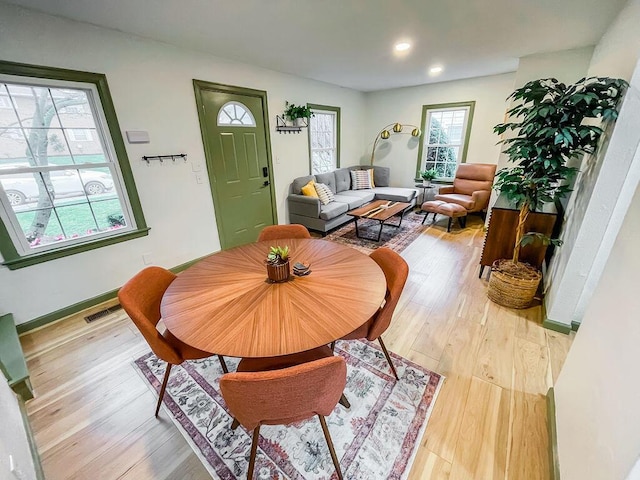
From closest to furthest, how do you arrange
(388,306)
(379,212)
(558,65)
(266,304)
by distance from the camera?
(266,304) < (388,306) < (558,65) < (379,212)

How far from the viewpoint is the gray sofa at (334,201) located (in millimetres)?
3969

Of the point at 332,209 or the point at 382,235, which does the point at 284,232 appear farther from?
the point at 382,235

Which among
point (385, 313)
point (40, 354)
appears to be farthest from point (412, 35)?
point (40, 354)

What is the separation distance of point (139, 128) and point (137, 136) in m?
0.09

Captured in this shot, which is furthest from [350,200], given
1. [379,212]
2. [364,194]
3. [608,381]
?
[608,381]

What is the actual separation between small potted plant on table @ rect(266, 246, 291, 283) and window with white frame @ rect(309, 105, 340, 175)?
3.48 m

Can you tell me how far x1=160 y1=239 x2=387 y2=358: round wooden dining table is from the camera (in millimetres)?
1012

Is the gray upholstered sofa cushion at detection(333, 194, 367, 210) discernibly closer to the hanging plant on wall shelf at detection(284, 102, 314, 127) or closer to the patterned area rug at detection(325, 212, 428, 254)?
the patterned area rug at detection(325, 212, 428, 254)

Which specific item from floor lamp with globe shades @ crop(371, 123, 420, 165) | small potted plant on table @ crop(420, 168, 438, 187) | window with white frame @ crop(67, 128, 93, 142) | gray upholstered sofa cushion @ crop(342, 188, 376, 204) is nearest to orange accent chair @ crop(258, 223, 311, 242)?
window with white frame @ crop(67, 128, 93, 142)

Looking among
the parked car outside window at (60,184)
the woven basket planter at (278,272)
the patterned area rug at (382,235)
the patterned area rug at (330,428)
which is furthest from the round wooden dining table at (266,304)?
the patterned area rug at (382,235)

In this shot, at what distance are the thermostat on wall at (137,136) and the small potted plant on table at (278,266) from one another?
82.3 inches

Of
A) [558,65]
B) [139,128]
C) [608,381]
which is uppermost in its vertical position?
[558,65]

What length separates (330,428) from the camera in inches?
54.0

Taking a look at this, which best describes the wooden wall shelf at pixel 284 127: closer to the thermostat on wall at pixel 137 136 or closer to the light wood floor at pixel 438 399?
the thermostat on wall at pixel 137 136
